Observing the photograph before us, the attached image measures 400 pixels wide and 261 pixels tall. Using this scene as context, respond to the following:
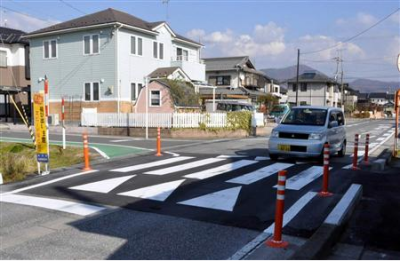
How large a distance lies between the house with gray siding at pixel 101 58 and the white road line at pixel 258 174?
1685 centimetres

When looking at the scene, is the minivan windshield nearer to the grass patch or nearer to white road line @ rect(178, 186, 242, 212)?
white road line @ rect(178, 186, 242, 212)

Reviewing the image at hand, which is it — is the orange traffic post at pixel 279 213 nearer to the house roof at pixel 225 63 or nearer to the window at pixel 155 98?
the window at pixel 155 98

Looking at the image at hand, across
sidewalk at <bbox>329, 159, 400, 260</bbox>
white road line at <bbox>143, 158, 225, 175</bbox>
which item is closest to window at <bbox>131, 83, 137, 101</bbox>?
white road line at <bbox>143, 158, 225, 175</bbox>

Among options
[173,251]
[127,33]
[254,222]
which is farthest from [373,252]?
[127,33]

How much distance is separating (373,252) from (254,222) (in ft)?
5.54

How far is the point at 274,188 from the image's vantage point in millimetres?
8039

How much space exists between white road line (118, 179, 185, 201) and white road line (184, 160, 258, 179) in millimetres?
1016

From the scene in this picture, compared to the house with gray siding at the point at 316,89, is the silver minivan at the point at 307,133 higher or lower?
lower

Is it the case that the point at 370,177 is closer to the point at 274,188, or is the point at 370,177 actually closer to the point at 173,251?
the point at 274,188

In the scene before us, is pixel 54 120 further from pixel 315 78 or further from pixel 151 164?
pixel 315 78

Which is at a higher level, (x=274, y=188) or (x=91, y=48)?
(x=91, y=48)

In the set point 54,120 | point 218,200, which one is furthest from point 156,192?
point 54,120

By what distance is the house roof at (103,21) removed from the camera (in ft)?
90.1

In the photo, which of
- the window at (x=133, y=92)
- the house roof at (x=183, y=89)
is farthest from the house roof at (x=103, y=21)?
the house roof at (x=183, y=89)
